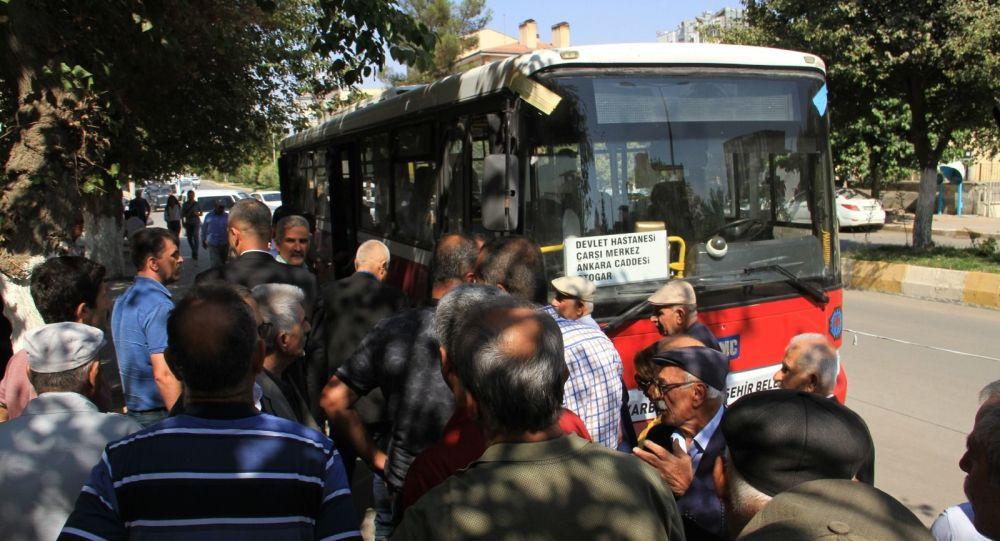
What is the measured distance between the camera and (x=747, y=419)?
212 centimetres

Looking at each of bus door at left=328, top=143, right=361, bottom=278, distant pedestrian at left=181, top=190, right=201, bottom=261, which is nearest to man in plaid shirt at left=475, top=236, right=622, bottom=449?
bus door at left=328, top=143, right=361, bottom=278

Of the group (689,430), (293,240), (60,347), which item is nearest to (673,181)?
(689,430)

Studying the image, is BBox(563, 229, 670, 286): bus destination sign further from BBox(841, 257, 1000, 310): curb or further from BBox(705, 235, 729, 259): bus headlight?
BBox(841, 257, 1000, 310): curb

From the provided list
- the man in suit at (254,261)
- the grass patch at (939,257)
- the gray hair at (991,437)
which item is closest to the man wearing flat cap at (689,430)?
the gray hair at (991,437)

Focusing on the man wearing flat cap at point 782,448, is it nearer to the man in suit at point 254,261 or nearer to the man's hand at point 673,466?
the man's hand at point 673,466

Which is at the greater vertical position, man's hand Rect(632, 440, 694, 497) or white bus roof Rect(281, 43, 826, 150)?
white bus roof Rect(281, 43, 826, 150)

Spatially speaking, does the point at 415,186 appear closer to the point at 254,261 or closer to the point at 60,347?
the point at 254,261

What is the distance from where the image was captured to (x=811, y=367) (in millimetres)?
3434

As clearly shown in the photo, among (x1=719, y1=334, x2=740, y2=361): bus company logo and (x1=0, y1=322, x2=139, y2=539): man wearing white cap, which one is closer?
(x1=0, y1=322, x2=139, y2=539): man wearing white cap

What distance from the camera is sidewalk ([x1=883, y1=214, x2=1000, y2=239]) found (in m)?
24.4

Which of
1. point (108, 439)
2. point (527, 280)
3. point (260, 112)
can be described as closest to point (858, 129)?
point (260, 112)

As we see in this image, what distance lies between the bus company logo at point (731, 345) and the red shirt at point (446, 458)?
329cm

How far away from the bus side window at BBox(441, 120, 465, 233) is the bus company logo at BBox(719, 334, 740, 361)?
2.26 meters

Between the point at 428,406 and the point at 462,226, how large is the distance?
330 centimetres
